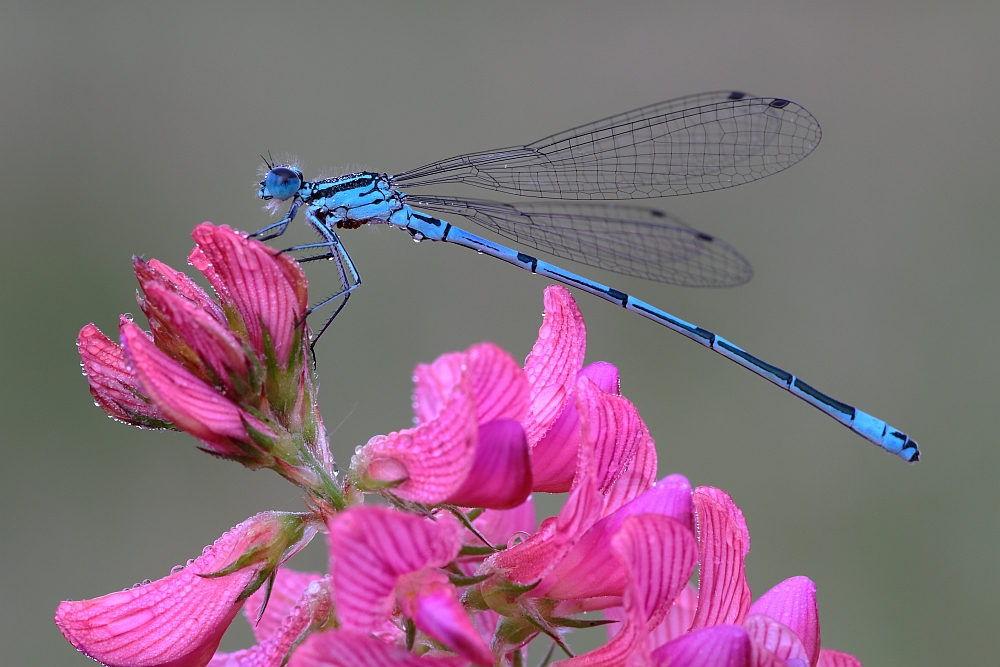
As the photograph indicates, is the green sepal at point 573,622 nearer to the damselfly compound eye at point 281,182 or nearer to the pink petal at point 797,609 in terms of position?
the pink petal at point 797,609

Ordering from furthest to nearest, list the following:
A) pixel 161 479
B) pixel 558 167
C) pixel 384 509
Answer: pixel 161 479 → pixel 558 167 → pixel 384 509

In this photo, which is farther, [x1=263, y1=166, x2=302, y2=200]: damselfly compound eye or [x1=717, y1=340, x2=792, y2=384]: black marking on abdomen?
[x1=717, y1=340, x2=792, y2=384]: black marking on abdomen

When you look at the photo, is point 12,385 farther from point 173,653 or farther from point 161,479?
point 173,653

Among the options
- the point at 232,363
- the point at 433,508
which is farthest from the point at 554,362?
the point at 232,363

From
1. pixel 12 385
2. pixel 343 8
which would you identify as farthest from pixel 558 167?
pixel 343 8

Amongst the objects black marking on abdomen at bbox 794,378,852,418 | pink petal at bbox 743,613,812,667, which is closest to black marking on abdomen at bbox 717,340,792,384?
black marking on abdomen at bbox 794,378,852,418

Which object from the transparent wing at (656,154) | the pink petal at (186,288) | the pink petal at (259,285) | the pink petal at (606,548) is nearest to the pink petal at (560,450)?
the pink petal at (606,548)

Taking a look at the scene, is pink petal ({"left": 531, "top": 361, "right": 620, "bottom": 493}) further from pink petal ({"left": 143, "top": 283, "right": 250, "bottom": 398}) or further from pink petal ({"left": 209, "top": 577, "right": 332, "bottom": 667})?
pink petal ({"left": 143, "top": 283, "right": 250, "bottom": 398})
